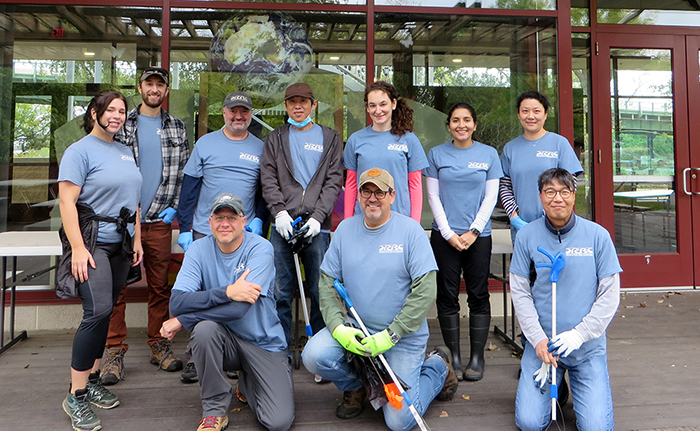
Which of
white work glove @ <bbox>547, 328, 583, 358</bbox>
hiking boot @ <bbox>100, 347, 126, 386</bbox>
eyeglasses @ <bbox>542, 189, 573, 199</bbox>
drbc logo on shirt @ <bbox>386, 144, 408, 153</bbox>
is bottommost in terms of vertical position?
hiking boot @ <bbox>100, 347, 126, 386</bbox>

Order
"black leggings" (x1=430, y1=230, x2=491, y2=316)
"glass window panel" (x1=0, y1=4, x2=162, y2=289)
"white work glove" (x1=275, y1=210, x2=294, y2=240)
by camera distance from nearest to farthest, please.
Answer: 1. "white work glove" (x1=275, y1=210, x2=294, y2=240)
2. "black leggings" (x1=430, y1=230, x2=491, y2=316)
3. "glass window panel" (x1=0, y1=4, x2=162, y2=289)

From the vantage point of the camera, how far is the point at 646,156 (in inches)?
208

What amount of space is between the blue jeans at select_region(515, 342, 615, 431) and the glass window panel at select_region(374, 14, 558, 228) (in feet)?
6.84

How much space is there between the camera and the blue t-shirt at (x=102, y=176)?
8.34 feet

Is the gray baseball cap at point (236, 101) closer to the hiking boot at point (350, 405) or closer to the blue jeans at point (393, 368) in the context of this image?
the blue jeans at point (393, 368)

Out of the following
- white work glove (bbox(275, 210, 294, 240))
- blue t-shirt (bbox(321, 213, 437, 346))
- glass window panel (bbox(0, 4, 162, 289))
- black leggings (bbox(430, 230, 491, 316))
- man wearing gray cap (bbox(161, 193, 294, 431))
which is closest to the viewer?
man wearing gray cap (bbox(161, 193, 294, 431))

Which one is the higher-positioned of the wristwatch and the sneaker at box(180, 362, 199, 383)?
the wristwatch

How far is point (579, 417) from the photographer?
2424 millimetres

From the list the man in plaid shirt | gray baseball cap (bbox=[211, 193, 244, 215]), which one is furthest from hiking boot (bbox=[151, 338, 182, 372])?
gray baseball cap (bbox=[211, 193, 244, 215])

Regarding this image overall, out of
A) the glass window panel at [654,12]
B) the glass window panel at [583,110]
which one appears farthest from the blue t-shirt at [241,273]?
the glass window panel at [654,12]

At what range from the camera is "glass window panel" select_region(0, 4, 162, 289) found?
4328mm

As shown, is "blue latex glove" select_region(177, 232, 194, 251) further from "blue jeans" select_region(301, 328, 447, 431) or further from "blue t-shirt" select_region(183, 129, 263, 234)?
"blue jeans" select_region(301, 328, 447, 431)

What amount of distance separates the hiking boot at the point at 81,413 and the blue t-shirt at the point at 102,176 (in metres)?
0.78

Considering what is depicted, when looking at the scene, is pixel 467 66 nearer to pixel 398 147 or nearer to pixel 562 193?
pixel 398 147
